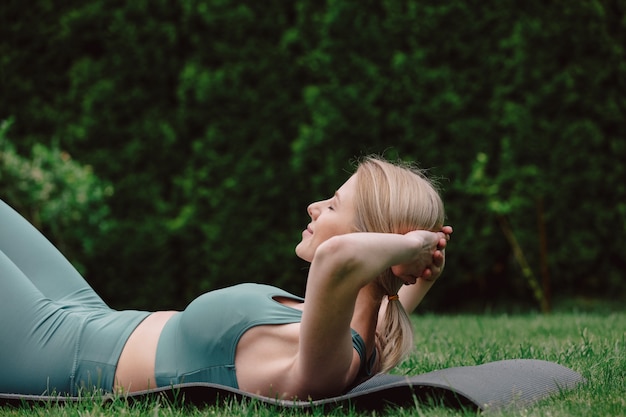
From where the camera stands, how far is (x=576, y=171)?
20.0 ft

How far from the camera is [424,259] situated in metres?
2.15

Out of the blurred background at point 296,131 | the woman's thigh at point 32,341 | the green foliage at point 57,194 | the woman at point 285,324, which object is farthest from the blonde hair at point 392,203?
the green foliage at point 57,194

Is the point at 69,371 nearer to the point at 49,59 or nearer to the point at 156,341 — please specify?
the point at 156,341

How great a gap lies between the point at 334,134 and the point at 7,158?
2.59 metres

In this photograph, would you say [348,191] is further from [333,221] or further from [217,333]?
[217,333]

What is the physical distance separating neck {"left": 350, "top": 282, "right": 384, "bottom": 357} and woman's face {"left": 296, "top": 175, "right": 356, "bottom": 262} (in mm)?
196

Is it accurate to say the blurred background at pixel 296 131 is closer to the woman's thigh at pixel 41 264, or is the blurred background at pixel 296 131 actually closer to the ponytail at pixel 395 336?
the woman's thigh at pixel 41 264

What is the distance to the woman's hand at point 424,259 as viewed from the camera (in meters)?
2.12

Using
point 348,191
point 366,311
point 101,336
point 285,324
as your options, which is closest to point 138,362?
point 101,336

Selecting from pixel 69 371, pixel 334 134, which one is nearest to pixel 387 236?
pixel 69 371

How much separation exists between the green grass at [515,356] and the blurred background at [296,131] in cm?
114

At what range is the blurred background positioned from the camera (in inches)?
239

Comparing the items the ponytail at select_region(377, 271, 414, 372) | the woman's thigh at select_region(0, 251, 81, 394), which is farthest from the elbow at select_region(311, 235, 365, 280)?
the woman's thigh at select_region(0, 251, 81, 394)

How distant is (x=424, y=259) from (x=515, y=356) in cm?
115
